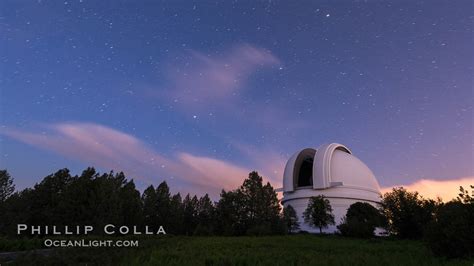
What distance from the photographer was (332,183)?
69.7 metres

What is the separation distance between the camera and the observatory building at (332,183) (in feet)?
225

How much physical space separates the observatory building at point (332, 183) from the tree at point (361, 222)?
749 centimetres

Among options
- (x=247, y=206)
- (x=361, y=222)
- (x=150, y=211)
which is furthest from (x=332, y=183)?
(x=150, y=211)

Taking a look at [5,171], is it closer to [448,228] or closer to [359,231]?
[359,231]

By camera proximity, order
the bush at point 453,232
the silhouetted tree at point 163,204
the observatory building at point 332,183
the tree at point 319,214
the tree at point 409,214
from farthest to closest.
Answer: the observatory building at point 332,183, the silhouetted tree at point 163,204, the tree at point 319,214, the tree at point 409,214, the bush at point 453,232

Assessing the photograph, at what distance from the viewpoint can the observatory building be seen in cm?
6857

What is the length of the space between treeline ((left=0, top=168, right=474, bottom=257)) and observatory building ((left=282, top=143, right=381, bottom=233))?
331 inches

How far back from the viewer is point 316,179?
71.1 meters

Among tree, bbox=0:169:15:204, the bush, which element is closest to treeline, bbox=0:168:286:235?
tree, bbox=0:169:15:204

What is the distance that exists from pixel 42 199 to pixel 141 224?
46.5ft

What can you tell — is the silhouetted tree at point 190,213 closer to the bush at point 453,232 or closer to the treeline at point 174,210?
the treeline at point 174,210

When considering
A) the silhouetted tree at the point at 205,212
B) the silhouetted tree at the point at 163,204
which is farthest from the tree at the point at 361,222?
the silhouetted tree at the point at 163,204

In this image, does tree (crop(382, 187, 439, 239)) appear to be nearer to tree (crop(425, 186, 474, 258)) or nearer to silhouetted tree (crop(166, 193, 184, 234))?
tree (crop(425, 186, 474, 258))

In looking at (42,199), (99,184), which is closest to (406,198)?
(99,184)
